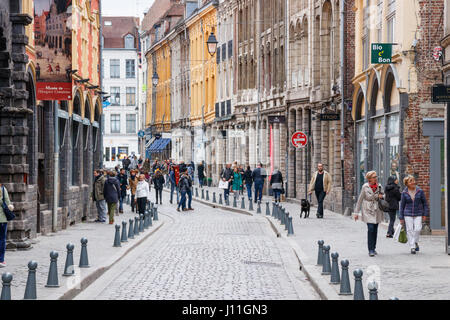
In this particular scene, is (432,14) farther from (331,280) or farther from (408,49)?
(331,280)

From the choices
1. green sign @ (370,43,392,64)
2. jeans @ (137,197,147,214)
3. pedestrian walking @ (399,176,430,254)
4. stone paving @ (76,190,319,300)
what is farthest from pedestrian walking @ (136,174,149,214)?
pedestrian walking @ (399,176,430,254)

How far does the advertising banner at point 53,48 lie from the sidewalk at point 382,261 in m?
6.46

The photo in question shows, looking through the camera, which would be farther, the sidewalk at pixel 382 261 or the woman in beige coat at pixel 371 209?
the woman in beige coat at pixel 371 209

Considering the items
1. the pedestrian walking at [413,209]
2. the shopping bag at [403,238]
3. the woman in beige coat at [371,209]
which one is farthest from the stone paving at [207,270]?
the pedestrian walking at [413,209]

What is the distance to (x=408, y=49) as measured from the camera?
26219mm

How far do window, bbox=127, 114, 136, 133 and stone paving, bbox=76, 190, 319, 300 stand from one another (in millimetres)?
89238

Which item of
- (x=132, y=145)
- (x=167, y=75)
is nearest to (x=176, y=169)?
(x=167, y=75)

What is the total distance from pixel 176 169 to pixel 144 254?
26.5 metres

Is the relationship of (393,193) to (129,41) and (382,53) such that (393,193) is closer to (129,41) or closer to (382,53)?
(382,53)

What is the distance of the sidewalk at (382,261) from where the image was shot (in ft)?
46.1

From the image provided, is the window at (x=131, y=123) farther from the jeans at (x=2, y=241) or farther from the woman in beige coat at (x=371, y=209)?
the jeans at (x=2, y=241)

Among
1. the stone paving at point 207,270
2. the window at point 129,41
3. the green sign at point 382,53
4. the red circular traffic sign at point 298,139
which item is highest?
the window at point 129,41
